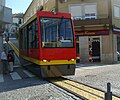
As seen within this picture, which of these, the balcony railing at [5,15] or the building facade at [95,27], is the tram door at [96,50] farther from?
the balcony railing at [5,15]

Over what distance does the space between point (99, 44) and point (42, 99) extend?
2404cm

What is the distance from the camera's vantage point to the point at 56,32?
14.1m

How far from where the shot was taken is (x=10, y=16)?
22078mm

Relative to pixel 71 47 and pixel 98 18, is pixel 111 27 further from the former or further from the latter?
pixel 71 47

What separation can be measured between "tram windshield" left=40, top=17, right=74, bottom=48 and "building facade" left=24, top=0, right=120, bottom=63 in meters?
17.2

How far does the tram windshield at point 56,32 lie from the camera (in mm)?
13883

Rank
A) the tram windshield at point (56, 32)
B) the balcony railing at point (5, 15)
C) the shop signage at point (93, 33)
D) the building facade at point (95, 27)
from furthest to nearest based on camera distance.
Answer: the building facade at point (95, 27) < the shop signage at point (93, 33) < the balcony railing at point (5, 15) < the tram windshield at point (56, 32)

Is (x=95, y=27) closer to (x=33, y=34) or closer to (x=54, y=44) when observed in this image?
(x=33, y=34)

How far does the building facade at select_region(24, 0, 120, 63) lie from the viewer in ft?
103

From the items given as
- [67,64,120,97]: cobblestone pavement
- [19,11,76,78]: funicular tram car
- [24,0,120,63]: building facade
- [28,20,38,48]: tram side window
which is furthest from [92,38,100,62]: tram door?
[19,11,76,78]: funicular tram car

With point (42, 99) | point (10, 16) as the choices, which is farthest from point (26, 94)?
point (10, 16)

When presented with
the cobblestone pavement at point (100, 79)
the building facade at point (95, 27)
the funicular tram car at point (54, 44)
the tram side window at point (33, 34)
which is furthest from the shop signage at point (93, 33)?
the funicular tram car at point (54, 44)

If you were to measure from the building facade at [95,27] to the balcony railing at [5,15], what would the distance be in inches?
443

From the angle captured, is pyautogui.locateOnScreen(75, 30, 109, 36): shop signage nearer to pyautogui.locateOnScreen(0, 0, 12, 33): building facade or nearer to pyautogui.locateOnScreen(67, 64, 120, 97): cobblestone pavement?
pyautogui.locateOnScreen(0, 0, 12, 33): building facade
